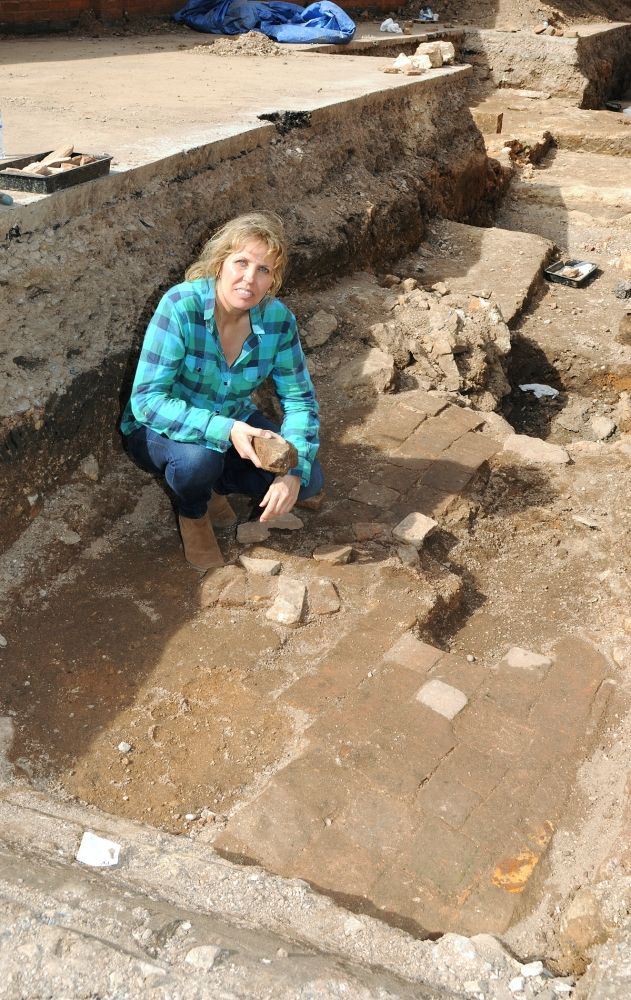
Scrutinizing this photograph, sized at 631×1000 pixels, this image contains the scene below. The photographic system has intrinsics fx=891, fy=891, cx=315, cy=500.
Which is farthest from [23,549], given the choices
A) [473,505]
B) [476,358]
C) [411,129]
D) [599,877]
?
[411,129]

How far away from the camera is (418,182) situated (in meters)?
7.12

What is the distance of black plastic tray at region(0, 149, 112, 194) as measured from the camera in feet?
13.4

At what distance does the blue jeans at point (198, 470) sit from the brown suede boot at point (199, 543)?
42 mm

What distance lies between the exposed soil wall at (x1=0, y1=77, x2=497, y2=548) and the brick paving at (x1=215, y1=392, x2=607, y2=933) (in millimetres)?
1401

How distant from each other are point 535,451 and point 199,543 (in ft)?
6.58

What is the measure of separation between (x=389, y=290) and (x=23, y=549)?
327 cm

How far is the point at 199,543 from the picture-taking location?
366 centimetres

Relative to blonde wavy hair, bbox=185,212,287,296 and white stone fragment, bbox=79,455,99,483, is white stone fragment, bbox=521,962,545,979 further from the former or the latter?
white stone fragment, bbox=79,455,99,483

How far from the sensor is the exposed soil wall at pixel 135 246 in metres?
3.80

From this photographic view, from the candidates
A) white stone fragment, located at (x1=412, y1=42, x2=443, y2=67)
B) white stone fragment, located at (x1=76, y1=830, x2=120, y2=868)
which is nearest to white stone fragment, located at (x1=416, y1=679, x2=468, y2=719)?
white stone fragment, located at (x1=76, y1=830, x2=120, y2=868)

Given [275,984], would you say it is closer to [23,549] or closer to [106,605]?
[106,605]

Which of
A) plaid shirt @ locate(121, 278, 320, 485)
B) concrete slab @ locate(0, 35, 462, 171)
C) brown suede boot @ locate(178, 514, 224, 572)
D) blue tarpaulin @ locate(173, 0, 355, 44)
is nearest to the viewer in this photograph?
plaid shirt @ locate(121, 278, 320, 485)

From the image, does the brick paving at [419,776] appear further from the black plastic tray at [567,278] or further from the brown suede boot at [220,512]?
the black plastic tray at [567,278]

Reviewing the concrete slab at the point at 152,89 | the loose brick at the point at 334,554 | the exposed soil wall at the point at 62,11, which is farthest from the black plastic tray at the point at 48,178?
the exposed soil wall at the point at 62,11
